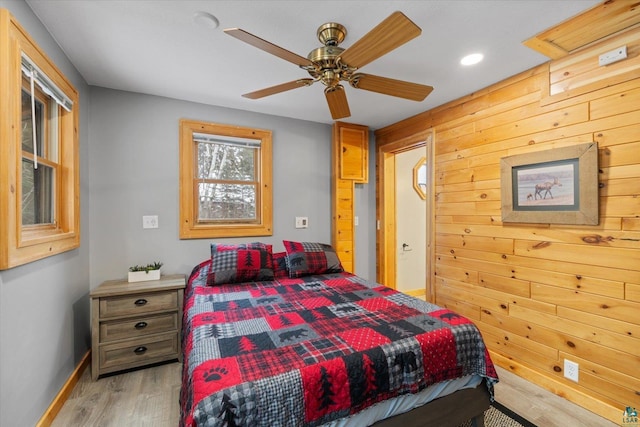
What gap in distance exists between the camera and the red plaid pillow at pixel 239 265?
8.07 ft

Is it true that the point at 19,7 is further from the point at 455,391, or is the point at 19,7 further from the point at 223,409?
the point at 455,391

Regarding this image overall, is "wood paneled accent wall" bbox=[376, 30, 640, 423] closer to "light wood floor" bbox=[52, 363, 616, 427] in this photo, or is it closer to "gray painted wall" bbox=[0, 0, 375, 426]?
"light wood floor" bbox=[52, 363, 616, 427]

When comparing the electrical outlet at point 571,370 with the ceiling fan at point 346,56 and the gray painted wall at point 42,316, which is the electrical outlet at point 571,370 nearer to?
the ceiling fan at point 346,56

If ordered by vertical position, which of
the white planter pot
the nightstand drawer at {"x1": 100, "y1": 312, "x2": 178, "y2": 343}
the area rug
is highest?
the white planter pot

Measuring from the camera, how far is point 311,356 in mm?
1285

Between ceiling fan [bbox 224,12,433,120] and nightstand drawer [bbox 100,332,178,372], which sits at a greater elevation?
ceiling fan [bbox 224,12,433,120]

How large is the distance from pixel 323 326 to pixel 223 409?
0.68m

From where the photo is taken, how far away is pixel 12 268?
1.44 meters

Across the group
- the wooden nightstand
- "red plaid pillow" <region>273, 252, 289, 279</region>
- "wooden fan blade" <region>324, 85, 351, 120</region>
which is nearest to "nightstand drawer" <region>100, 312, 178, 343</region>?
the wooden nightstand

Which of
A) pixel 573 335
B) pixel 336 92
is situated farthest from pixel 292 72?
pixel 573 335

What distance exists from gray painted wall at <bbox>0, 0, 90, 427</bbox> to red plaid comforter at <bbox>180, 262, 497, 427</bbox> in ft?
2.70

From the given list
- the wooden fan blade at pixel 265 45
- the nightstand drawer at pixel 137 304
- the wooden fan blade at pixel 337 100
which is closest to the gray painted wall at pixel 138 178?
the nightstand drawer at pixel 137 304

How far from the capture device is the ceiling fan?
129cm

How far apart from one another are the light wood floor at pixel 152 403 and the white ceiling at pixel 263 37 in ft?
8.09
